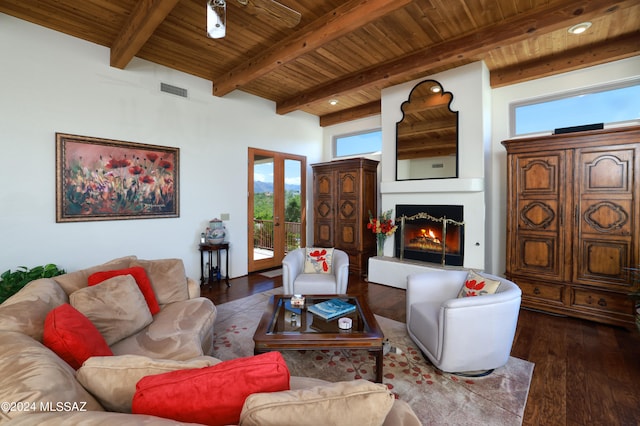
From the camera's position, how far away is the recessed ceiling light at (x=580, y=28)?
122 inches

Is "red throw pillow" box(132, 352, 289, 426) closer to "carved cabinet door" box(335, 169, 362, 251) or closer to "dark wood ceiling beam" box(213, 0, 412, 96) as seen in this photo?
"dark wood ceiling beam" box(213, 0, 412, 96)

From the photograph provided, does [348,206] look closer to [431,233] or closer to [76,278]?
[431,233]

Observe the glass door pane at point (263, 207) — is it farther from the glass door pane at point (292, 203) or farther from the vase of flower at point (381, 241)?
the vase of flower at point (381, 241)

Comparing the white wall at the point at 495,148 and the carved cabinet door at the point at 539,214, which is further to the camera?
the white wall at the point at 495,148

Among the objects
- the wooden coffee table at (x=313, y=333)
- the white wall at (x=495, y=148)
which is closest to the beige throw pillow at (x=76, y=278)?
the wooden coffee table at (x=313, y=333)

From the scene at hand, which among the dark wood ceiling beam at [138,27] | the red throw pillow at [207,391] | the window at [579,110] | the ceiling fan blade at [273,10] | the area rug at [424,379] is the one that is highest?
the dark wood ceiling beam at [138,27]

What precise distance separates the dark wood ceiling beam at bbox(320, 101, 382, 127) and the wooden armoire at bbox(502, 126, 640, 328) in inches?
106

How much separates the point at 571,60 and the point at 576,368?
145 inches

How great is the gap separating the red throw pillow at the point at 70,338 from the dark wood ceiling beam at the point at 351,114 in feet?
17.8

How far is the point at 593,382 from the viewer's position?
215 cm

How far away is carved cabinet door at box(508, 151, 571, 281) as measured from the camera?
338 centimetres

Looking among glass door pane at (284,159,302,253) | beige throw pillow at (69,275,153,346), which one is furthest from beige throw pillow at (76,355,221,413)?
glass door pane at (284,159,302,253)

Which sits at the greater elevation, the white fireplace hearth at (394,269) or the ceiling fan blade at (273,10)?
the ceiling fan blade at (273,10)

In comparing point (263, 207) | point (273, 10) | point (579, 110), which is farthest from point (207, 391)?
point (579, 110)
